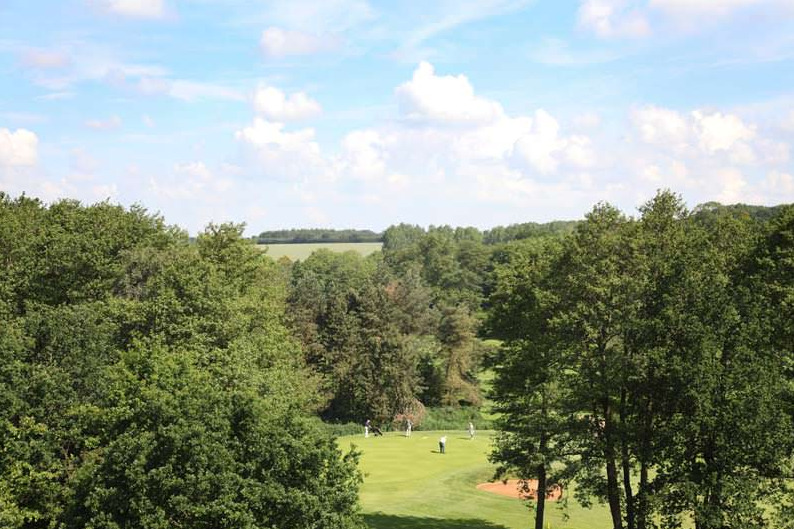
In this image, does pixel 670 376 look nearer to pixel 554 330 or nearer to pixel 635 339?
pixel 635 339

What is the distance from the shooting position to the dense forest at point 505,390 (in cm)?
1853

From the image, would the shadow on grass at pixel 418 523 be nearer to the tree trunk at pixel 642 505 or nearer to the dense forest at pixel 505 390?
the dense forest at pixel 505 390

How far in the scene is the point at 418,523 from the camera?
3070 centimetres

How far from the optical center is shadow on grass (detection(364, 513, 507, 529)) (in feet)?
98.4

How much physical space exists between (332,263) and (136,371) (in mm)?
114301

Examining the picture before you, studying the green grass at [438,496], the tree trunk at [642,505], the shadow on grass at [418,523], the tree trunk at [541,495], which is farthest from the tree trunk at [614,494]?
the shadow on grass at [418,523]

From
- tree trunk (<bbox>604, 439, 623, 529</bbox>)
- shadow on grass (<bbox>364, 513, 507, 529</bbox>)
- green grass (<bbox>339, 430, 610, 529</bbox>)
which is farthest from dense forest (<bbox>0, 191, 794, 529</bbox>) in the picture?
green grass (<bbox>339, 430, 610, 529</bbox>)

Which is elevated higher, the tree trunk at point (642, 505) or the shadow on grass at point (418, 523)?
→ the tree trunk at point (642, 505)

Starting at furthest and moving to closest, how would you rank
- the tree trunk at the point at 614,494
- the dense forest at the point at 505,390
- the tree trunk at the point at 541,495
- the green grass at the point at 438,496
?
the green grass at the point at 438,496 < the tree trunk at the point at 541,495 < the tree trunk at the point at 614,494 < the dense forest at the point at 505,390

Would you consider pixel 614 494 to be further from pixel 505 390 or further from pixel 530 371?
pixel 505 390

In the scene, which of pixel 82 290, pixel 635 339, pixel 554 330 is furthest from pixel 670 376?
pixel 82 290

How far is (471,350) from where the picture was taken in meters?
72.0

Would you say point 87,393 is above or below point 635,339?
below

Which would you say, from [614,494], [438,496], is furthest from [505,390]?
[438,496]
